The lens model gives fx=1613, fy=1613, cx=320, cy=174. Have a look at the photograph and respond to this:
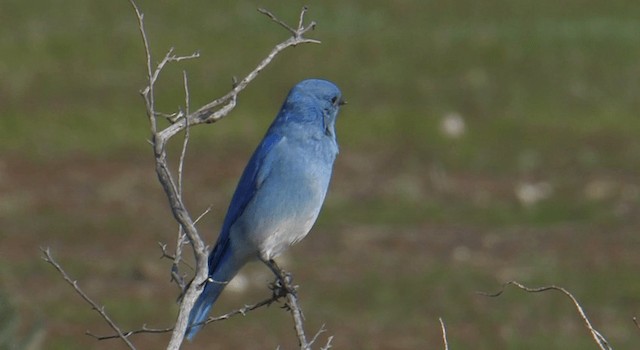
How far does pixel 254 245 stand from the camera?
24.7 feet

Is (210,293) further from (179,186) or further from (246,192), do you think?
(179,186)

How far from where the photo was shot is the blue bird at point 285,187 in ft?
24.3

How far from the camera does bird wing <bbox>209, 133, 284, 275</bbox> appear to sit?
7.59 metres

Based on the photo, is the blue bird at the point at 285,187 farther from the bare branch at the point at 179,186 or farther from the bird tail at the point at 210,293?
the bare branch at the point at 179,186

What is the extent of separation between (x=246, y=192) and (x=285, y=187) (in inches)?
10.0

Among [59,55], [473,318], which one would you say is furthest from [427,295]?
[59,55]

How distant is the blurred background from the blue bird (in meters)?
1.41

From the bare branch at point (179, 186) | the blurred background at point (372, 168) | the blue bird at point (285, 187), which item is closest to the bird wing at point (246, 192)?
the blue bird at point (285, 187)

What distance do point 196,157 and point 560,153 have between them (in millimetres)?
5143

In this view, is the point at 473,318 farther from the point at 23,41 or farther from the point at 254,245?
the point at 23,41

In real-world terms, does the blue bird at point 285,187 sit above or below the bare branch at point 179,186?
below

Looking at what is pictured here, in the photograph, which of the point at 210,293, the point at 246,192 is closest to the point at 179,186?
the point at 210,293

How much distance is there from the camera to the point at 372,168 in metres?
22.0

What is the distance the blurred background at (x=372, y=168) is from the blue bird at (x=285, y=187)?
1407 millimetres
